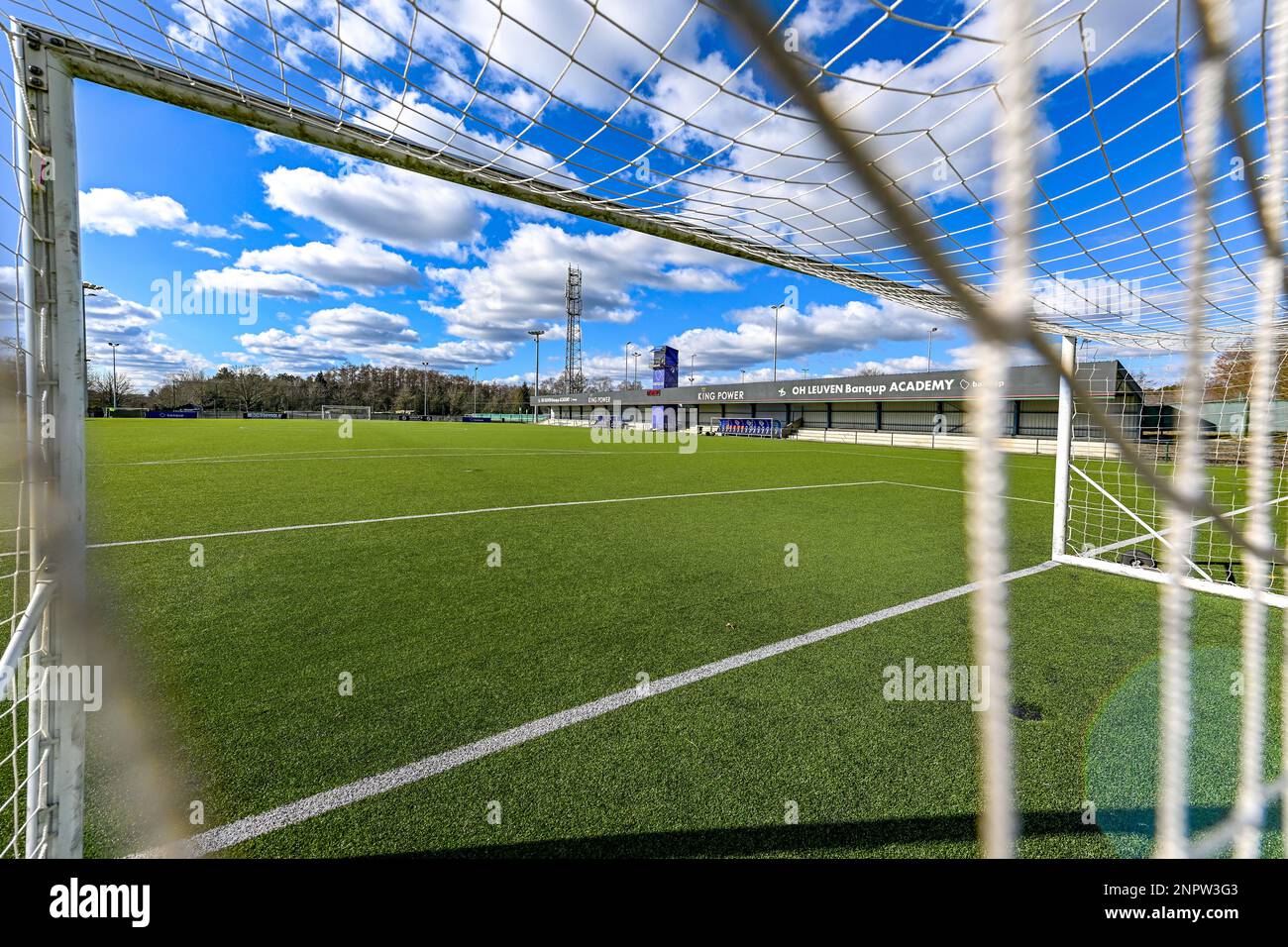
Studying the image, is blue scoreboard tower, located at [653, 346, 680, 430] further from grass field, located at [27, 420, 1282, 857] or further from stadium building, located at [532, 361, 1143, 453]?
grass field, located at [27, 420, 1282, 857]

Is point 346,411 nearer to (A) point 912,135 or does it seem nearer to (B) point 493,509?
(B) point 493,509

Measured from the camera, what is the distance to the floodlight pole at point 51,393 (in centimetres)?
174

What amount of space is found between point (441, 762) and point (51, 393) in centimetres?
184

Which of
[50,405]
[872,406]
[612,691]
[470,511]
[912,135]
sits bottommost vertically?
[612,691]

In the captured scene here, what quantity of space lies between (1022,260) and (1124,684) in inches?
130

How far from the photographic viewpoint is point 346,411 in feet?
253

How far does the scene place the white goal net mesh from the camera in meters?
0.85

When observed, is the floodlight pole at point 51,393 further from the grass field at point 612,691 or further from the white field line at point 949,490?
the white field line at point 949,490

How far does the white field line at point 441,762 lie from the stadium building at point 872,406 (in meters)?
17.7

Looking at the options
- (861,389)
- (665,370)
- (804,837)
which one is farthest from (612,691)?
(665,370)

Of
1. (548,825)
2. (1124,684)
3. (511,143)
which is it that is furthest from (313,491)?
(1124,684)

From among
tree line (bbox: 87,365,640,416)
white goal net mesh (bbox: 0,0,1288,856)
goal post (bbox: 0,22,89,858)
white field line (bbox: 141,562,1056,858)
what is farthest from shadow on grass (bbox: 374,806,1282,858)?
tree line (bbox: 87,365,640,416)

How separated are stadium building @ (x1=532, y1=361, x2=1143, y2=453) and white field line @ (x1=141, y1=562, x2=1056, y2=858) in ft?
58.1

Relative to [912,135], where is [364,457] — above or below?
below
